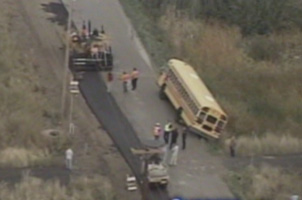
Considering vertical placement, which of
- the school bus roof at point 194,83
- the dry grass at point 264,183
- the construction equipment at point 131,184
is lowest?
the dry grass at point 264,183

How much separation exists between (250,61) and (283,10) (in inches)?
268

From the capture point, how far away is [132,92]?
1603 inches

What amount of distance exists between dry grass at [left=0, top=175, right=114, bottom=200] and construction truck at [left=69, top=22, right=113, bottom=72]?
987 centimetres

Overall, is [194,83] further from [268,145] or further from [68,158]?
[68,158]

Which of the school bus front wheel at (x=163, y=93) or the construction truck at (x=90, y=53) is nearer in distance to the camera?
the school bus front wheel at (x=163, y=93)

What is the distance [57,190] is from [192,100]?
323 inches

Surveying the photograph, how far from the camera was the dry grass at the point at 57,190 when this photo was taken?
31594mm

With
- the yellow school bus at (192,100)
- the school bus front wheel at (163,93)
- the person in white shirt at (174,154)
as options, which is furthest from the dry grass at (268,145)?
the school bus front wheel at (163,93)

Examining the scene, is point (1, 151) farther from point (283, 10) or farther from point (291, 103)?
point (283, 10)

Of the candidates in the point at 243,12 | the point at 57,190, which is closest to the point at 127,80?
the point at 57,190

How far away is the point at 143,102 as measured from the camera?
40.0m

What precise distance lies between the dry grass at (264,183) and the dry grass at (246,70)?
3.26 meters

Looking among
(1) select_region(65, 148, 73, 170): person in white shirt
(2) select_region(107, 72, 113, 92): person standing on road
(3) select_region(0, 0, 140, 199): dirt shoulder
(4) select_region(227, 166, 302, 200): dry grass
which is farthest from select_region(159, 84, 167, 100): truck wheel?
(1) select_region(65, 148, 73, 170): person in white shirt

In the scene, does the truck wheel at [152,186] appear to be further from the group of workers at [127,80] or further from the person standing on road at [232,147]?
the group of workers at [127,80]
